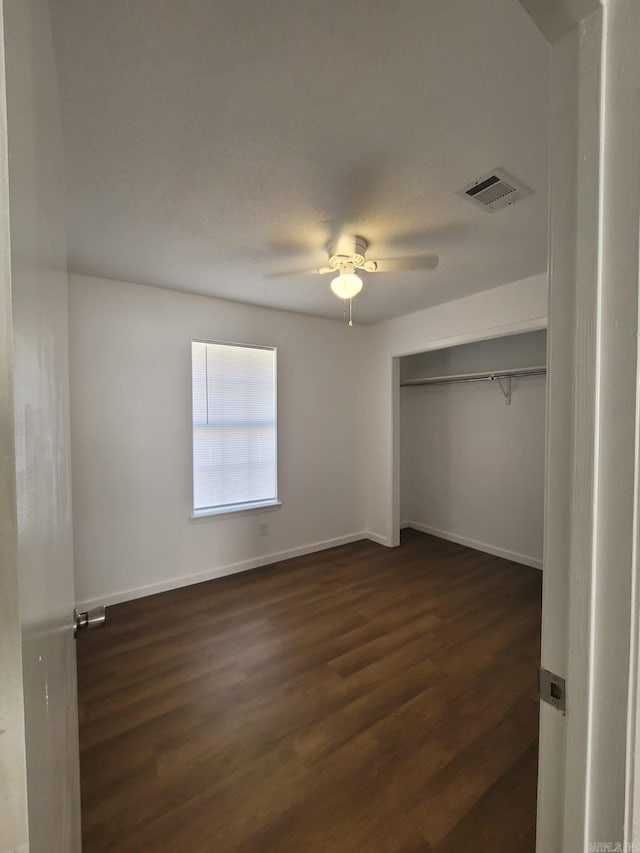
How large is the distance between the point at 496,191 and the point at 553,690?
1.91 m

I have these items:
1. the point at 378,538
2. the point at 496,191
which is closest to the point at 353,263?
the point at 496,191

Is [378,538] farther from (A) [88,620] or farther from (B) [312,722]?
(A) [88,620]

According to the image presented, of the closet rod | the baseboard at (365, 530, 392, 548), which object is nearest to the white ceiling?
the closet rod

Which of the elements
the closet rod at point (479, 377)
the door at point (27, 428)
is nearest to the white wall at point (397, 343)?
the closet rod at point (479, 377)

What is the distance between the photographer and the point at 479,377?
12.5ft

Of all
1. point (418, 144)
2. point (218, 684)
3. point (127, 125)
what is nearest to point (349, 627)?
point (218, 684)

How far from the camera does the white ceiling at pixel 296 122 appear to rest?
96 cm

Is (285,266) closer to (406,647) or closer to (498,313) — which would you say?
(498,313)

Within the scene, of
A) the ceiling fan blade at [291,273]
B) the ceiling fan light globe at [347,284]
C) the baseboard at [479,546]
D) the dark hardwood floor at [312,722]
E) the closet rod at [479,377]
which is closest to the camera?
the dark hardwood floor at [312,722]

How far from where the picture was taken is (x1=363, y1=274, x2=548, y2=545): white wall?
9.26ft

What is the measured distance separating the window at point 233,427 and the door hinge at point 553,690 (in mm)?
2931

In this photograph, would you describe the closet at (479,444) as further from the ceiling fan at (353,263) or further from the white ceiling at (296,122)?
the ceiling fan at (353,263)

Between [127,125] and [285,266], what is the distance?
1.28m

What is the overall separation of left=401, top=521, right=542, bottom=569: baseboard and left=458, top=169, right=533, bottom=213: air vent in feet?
10.4
